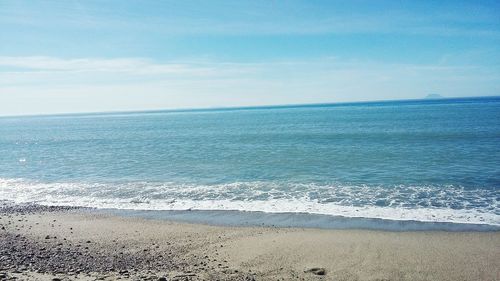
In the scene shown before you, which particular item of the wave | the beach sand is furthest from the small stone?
the wave

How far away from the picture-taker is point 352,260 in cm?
1250

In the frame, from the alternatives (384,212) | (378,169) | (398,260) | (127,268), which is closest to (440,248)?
(398,260)

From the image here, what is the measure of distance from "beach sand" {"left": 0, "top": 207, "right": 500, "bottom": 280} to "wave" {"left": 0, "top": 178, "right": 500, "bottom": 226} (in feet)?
9.46

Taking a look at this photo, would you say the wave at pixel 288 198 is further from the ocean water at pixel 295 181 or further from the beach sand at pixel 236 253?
the beach sand at pixel 236 253

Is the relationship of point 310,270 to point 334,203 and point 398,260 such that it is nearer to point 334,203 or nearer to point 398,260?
point 398,260

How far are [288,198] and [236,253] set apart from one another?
8.43m

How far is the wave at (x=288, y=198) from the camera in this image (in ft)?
58.7

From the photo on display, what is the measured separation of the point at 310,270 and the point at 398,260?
3138mm

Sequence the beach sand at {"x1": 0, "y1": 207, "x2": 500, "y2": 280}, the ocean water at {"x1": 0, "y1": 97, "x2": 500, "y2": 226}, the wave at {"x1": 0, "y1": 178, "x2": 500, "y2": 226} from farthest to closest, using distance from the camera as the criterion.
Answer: the ocean water at {"x1": 0, "y1": 97, "x2": 500, "y2": 226}
the wave at {"x1": 0, "y1": 178, "x2": 500, "y2": 226}
the beach sand at {"x1": 0, "y1": 207, "x2": 500, "y2": 280}

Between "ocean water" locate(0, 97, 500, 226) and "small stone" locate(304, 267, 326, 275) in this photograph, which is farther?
"ocean water" locate(0, 97, 500, 226)

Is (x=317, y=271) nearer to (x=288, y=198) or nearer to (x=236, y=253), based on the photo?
(x=236, y=253)

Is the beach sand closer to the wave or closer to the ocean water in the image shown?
the wave

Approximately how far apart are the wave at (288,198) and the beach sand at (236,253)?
2883 millimetres

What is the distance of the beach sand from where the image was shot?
37.5 ft
